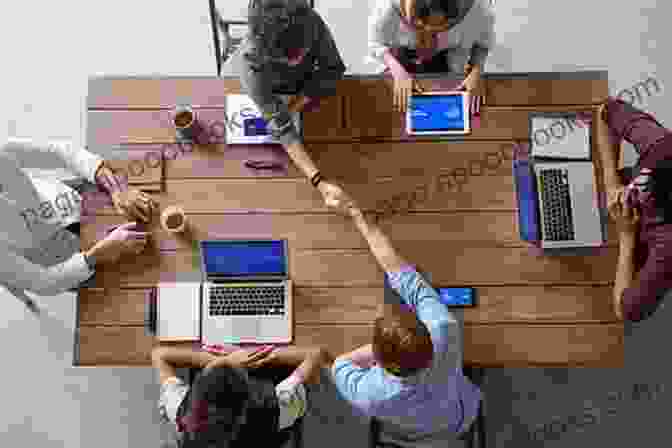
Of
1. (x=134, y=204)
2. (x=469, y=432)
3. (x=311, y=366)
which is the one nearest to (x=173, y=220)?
(x=134, y=204)

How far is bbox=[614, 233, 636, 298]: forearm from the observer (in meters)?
2.40

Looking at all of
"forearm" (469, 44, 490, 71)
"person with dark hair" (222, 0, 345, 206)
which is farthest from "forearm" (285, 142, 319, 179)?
"forearm" (469, 44, 490, 71)

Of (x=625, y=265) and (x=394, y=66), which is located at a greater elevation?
(x=394, y=66)

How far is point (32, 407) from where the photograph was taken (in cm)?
315

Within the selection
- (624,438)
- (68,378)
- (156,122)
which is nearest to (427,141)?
(156,122)

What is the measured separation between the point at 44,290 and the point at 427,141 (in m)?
1.39

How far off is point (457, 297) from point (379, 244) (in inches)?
12.5

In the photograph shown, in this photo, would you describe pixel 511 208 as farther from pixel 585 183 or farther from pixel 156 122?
pixel 156 122

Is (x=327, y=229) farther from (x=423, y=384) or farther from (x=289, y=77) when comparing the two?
(x=423, y=384)

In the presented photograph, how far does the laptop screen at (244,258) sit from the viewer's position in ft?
7.77

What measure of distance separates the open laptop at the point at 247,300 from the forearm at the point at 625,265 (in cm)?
108

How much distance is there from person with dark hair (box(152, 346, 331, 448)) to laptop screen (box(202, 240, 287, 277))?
265mm

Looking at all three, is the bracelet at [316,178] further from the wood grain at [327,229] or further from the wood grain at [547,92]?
the wood grain at [547,92]

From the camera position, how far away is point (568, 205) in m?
2.49
